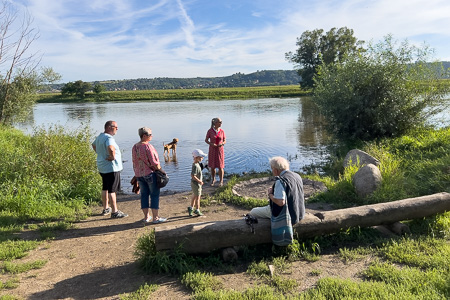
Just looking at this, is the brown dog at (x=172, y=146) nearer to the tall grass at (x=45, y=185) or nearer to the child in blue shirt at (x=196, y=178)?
the tall grass at (x=45, y=185)

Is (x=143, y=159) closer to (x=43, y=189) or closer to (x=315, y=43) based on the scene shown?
(x=43, y=189)

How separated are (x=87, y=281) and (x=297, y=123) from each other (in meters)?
22.6

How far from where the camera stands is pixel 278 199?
4520 mm

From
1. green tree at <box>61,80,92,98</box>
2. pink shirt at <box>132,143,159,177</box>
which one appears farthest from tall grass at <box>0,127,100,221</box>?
green tree at <box>61,80,92,98</box>

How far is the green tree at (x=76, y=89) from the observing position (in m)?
79.8

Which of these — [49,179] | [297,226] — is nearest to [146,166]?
[297,226]

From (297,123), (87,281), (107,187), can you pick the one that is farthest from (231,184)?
(297,123)

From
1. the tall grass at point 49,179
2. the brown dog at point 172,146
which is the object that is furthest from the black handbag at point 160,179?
the brown dog at point 172,146

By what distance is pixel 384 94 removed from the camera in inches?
534

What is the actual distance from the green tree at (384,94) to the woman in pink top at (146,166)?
10014mm

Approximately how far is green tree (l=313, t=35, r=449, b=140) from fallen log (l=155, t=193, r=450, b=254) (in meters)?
8.72

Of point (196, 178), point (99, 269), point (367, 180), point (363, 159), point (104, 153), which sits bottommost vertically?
point (99, 269)

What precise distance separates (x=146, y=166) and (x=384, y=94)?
36.9ft

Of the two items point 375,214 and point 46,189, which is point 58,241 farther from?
point 375,214
